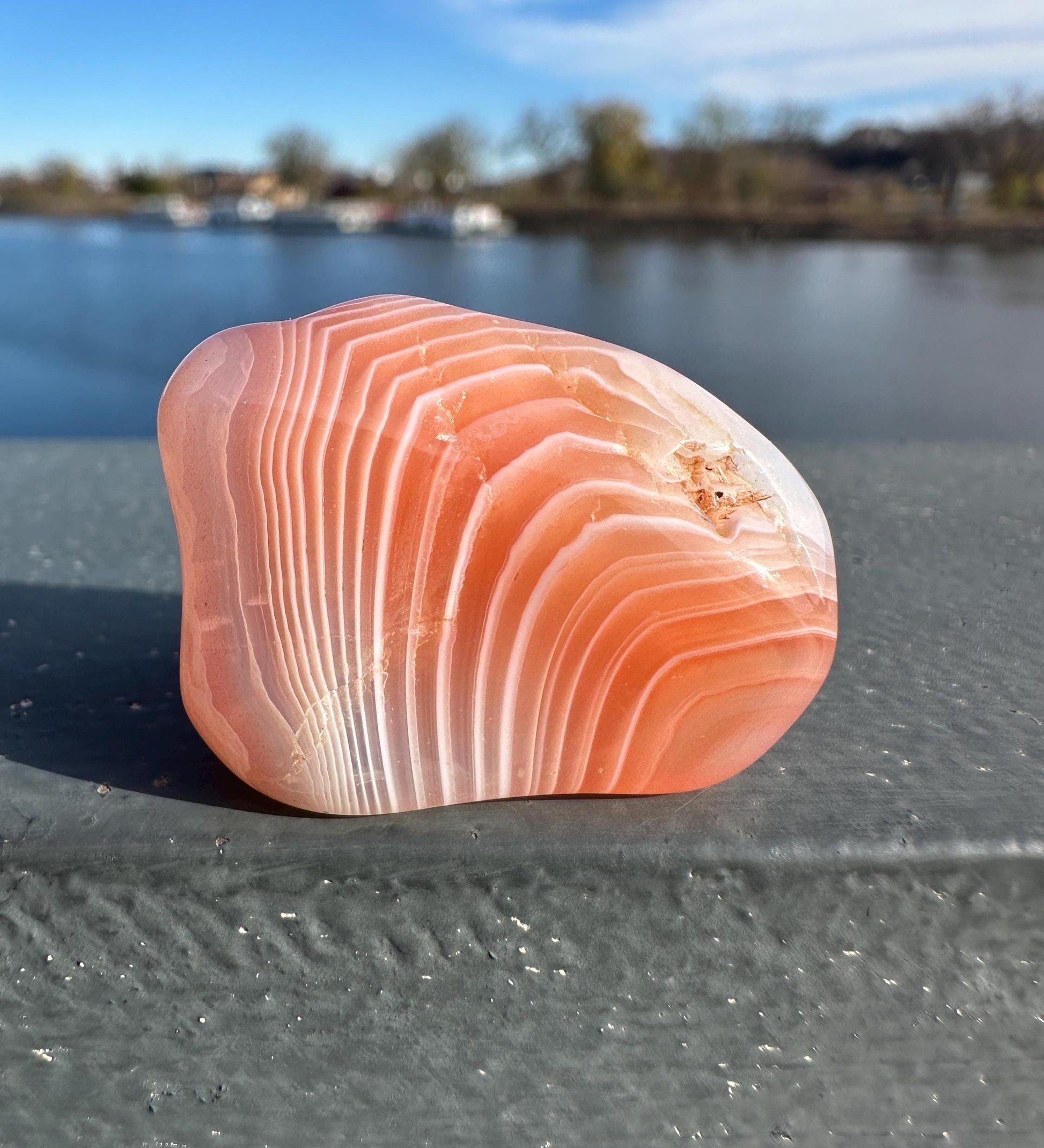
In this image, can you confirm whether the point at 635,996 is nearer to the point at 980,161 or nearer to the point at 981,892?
the point at 981,892

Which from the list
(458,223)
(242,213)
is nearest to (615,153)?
(458,223)

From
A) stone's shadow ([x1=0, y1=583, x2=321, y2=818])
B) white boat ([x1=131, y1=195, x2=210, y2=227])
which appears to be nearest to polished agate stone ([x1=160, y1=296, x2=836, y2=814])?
stone's shadow ([x1=0, y1=583, x2=321, y2=818])

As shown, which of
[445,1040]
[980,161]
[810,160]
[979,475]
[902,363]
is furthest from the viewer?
[810,160]

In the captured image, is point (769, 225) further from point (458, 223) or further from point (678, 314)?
point (678, 314)

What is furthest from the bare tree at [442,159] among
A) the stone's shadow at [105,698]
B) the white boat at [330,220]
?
the stone's shadow at [105,698]

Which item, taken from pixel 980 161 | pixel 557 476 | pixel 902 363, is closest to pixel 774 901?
pixel 557 476

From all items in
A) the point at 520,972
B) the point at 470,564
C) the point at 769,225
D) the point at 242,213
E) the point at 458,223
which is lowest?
the point at 520,972

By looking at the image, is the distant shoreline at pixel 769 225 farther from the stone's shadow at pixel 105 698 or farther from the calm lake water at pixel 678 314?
→ the stone's shadow at pixel 105 698
